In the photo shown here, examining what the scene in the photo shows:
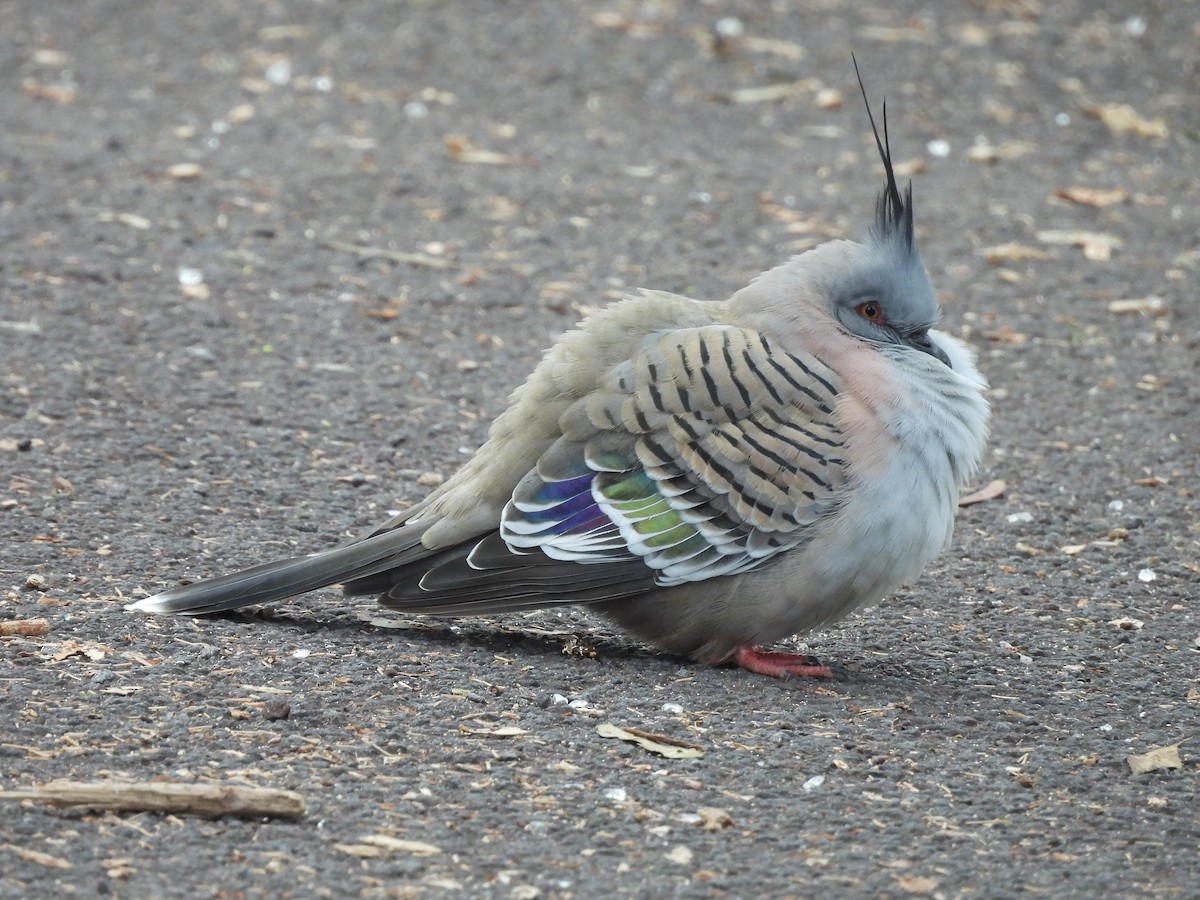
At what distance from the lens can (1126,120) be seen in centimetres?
1116

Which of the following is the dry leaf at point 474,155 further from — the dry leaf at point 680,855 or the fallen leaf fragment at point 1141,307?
the dry leaf at point 680,855

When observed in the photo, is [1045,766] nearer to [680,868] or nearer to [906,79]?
[680,868]

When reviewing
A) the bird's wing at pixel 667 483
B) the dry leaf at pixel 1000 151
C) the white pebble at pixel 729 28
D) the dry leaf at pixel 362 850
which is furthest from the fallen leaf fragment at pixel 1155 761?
the white pebble at pixel 729 28

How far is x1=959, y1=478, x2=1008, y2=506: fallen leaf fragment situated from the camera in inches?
251

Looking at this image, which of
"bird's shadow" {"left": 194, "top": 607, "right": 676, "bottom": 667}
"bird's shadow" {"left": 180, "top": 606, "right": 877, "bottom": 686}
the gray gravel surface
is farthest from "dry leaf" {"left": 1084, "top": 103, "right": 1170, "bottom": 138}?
"bird's shadow" {"left": 194, "top": 607, "right": 676, "bottom": 667}

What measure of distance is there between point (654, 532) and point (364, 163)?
19.7ft

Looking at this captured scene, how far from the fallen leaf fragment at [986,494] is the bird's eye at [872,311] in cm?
155

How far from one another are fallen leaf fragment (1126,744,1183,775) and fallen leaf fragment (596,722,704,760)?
46.0 inches

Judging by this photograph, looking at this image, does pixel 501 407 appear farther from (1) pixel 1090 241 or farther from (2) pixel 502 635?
(1) pixel 1090 241

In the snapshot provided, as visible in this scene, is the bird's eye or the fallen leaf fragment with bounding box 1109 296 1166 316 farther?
the fallen leaf fragment with bounding box 1109 296 1166 316

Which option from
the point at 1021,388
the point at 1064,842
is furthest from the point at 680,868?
the point at 1021,388

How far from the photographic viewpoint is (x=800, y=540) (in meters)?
4.68

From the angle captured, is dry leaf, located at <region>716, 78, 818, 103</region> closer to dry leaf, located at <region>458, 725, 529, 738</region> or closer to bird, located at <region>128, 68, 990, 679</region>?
bird, located at <region>128, 68, 990, 679</region>

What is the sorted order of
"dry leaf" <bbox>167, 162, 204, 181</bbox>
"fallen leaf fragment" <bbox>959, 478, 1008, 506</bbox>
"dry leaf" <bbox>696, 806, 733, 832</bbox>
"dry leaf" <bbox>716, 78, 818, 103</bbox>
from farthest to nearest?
"dry leaf" <bbox>716, 78, 818, 103</bbox> < "dry leaf" <bbox>167, 162, 204, 181</bbox> < "fallen leaf fragment" <bbox>959, 478, 1008, 506</bbox> < "dry leaf" <bbox>696, 806, 733, 832</bbox>
